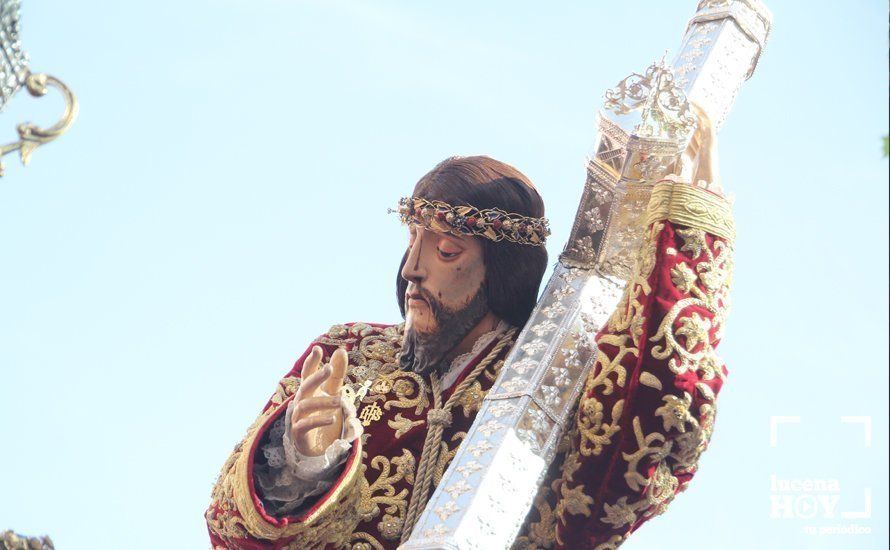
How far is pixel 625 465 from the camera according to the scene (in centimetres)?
821

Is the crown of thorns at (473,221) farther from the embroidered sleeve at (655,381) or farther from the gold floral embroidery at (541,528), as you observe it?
the gold floral embroidery at (541,528)

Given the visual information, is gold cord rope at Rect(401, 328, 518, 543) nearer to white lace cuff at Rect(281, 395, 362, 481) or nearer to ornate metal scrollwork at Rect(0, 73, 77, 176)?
white lace cuff at Rect(281, 395, 362, 481)

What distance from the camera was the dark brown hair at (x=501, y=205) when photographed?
9.26 meters

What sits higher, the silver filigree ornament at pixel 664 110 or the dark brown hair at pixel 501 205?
the silver filigree ornament at pixel 664 110

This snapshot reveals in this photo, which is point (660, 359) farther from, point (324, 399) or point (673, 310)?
point (324, 399)

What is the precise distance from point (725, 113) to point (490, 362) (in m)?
1.61

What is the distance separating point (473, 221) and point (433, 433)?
3.29ft

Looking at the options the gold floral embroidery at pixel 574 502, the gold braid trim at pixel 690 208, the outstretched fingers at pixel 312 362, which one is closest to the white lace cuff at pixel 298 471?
the outstretched fingers at pixel 312 362

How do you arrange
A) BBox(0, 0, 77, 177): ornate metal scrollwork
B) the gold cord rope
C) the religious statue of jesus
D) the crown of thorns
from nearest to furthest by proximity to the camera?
BBox(0, 0, 77, 177): ornate metal scrollwork
the religious statue of jesus
the gold cord rope
the crown of thorns

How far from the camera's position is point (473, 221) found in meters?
9.16

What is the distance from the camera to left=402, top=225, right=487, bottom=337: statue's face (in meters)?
9.21

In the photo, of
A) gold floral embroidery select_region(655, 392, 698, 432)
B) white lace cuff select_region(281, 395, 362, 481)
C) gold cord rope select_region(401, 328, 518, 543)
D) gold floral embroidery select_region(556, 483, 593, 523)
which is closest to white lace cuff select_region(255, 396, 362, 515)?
white lace cuff select_region(281, 395, 362, 481)

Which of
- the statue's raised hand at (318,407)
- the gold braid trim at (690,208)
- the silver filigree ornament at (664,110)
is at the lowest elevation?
the statue's raised hand at (318,407)

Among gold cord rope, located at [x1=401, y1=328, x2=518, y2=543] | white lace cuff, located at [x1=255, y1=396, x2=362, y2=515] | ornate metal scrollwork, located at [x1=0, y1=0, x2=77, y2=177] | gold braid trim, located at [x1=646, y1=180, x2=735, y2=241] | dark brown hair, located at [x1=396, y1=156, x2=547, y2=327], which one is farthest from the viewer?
dark brown hair, located at [x1=396, y1=156, x2=547, y2=327]
